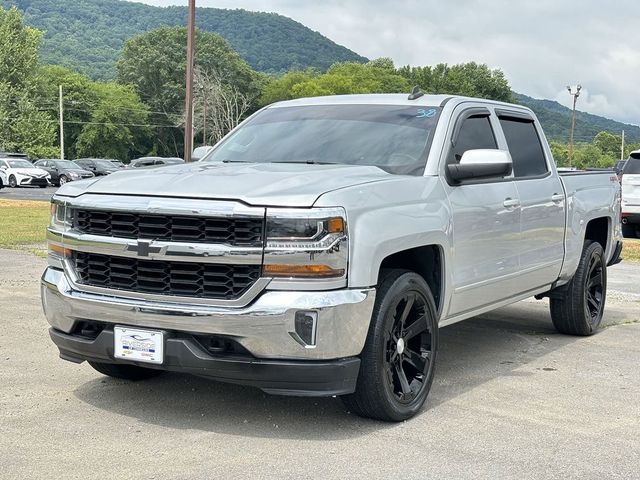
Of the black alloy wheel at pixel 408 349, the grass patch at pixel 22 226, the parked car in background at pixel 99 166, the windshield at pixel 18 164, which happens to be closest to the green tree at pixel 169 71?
the parked car in background at pixel 99 166

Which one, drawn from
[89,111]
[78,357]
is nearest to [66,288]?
[78,357]

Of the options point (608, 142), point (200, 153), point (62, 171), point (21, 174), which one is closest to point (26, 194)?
point (21, 174)

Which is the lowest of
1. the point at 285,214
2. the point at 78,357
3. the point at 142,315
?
the point at 78,357

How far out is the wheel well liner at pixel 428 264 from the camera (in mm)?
5125

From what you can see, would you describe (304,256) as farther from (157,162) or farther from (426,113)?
(157,162)

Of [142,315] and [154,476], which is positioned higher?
[142,315]

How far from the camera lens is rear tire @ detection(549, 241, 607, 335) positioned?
7.30 metres

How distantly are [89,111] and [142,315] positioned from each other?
3750 inches

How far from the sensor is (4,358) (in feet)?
19.9

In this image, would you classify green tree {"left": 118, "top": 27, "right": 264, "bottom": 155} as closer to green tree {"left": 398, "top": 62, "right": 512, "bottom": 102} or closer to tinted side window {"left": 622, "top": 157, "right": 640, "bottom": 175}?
green tree {"left": 398, "top": 62, "right": 512, "bottom": 102}

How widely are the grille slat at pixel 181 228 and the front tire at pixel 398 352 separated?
82 centimetres

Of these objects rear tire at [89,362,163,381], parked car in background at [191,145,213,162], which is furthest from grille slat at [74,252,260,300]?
parked car in background at [191,145,213,162]

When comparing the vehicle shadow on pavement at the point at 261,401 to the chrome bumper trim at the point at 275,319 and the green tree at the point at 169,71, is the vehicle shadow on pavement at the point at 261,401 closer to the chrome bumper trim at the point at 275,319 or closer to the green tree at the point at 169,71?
the chrome bumper trim at the point at 275,319

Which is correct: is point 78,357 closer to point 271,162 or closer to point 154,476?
point 154,476
